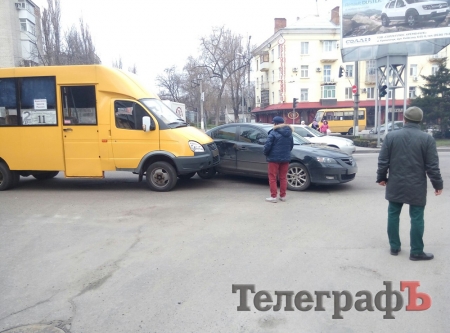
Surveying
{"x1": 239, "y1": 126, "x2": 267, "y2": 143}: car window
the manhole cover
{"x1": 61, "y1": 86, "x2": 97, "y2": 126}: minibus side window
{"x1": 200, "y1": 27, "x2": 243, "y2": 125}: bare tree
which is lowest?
the manhole cover

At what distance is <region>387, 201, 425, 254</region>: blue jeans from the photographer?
16.0ft

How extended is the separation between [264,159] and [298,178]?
3.26ft

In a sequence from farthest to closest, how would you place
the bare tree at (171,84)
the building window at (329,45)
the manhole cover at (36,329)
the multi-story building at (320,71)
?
the bare tree at (171,84) < the building window at (329,45) < the multi-story building at (320,71) < the manhole cover at (36,329)

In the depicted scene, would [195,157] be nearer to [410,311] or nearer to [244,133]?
[244,133]

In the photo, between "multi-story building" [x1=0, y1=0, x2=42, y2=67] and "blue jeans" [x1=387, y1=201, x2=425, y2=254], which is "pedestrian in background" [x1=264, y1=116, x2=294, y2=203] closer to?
"blue jeans" [x1=387, y1=201, x2=425, y2=254]

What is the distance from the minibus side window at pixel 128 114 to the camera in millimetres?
9229

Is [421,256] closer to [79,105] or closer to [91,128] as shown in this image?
[91,128]

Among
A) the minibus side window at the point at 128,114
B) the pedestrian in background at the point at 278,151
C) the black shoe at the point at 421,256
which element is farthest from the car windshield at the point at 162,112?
the black shoe at the point at 421,256

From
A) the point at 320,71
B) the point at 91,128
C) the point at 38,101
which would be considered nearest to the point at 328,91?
Result: the point at 320,71

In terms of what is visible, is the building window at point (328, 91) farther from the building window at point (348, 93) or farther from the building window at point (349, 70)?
the building window at point (349, 70)

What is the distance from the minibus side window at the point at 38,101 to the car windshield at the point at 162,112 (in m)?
2.16

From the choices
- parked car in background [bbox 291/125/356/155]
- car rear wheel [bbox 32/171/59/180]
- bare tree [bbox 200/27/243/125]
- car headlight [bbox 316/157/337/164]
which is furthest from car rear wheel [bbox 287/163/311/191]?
bare tree [bbox 200/27/243/125]

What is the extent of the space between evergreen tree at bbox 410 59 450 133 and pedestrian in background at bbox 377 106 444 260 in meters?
24.1

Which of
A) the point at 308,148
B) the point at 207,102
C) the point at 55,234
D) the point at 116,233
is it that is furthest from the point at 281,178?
the point at 207,102
